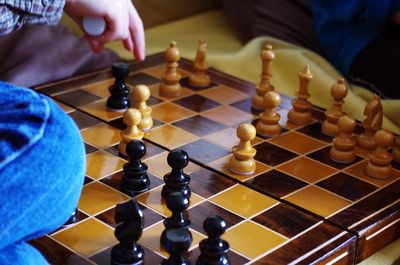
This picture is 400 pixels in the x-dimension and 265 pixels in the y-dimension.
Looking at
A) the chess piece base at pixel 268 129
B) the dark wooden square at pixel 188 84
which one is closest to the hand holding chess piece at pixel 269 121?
the chess piece base at pixel 268 129

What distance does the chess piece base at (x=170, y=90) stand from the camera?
1.36m

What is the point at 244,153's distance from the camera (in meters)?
1.09

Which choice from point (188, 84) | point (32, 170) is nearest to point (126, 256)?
point (32, 170)

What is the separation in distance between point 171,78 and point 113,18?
25 centimetres

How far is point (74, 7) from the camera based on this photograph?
1139 millimetres

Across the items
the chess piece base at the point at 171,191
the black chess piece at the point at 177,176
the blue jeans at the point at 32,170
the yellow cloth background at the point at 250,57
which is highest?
the blue jeans at the point at 32,170

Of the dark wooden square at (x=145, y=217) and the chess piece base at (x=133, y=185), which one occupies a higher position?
the chess piece base at (x=133, y=185)

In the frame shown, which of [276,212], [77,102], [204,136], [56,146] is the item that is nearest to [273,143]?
[204,136]

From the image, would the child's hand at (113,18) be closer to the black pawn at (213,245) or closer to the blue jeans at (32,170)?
the blue jeans at (32,170)

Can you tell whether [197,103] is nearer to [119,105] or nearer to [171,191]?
[119,105]

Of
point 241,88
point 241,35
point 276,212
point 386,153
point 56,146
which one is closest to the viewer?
point 56,146

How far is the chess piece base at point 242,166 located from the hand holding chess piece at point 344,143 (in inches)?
5.8

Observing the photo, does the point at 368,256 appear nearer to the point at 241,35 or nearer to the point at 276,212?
the point at 276,212

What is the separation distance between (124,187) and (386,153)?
1.28 ft
